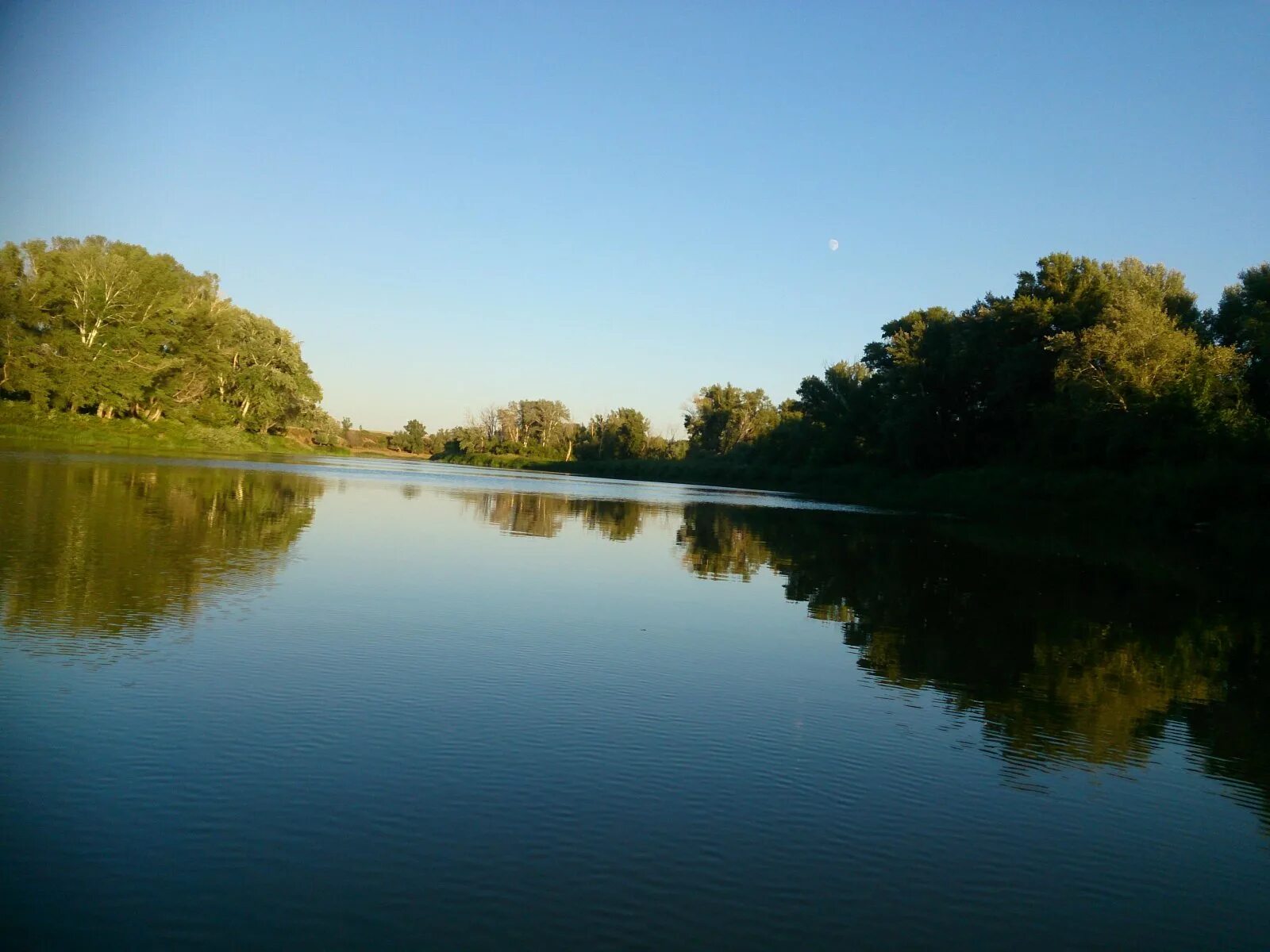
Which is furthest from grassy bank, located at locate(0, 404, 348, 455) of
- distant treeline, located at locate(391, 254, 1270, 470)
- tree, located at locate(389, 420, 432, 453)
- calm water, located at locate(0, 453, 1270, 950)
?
tree, located at locate(389, 420, 432, 453)

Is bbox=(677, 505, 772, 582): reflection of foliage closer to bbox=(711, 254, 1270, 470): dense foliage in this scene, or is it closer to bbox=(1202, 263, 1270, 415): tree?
bbox=(711, 254, 1270, 470): dense foliage

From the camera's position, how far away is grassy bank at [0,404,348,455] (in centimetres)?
5512

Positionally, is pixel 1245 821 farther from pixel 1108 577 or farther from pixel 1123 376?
pixel 1123 376

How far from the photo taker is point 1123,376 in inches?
1766

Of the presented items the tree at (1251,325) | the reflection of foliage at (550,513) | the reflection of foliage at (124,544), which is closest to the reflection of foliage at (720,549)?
the reflection of foliage at (550,513)

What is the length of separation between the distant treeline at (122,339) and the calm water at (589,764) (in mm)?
50950

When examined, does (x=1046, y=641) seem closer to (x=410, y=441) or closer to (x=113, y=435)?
(x=113, y=435)

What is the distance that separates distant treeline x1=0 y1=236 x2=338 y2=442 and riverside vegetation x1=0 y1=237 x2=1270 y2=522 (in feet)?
0.44

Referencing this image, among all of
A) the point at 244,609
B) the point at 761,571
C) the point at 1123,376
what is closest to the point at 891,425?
the point at 1123,376

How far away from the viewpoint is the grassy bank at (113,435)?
55125 mm

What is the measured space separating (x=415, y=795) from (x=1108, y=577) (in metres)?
21.5

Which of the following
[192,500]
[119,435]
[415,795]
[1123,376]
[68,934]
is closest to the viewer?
[68,934]

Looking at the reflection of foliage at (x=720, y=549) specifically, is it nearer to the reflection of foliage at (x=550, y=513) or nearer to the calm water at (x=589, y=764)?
the reflection of foliage at (x=550, y=513)

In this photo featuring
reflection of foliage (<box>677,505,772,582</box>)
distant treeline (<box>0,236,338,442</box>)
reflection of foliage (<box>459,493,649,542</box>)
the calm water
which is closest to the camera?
the calm water
